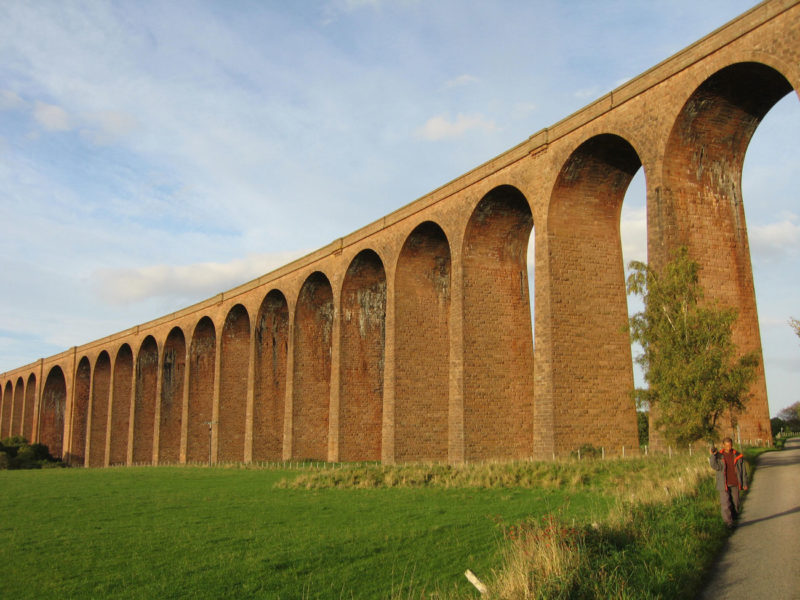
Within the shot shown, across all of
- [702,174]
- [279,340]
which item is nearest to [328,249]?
[279,340]

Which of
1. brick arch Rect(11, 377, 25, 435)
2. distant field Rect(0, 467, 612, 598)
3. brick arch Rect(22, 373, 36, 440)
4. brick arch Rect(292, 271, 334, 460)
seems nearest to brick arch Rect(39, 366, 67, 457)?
brick arch Rect(22, 373, 36, 440)

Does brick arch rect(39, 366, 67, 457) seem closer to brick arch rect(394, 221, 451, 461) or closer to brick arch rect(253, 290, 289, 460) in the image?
brick arch rect(253, 290, 289, 460)

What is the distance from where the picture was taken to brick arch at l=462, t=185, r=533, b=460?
25.5 m

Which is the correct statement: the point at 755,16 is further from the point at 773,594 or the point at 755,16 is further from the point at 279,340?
the point at 279,340

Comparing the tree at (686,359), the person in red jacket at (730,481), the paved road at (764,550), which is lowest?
the paved road at (764,550)

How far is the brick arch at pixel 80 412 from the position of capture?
2421 inches

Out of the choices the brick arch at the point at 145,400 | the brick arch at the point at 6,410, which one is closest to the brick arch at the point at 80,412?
the brick arch at the point at 145,400

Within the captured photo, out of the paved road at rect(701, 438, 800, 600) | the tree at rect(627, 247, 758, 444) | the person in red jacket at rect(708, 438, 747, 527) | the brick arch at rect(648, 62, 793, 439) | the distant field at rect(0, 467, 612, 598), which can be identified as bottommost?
the distant field at rect(0, 467, 612, 598)

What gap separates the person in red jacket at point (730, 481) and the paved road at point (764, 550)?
8.6 inches

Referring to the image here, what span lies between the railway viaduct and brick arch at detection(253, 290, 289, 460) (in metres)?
0.10

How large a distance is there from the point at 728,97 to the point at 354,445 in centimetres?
2224

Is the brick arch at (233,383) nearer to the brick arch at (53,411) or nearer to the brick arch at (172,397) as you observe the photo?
the brick arch at (172,397)

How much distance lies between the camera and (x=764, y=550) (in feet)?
26.3

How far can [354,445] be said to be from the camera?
1316 inches
